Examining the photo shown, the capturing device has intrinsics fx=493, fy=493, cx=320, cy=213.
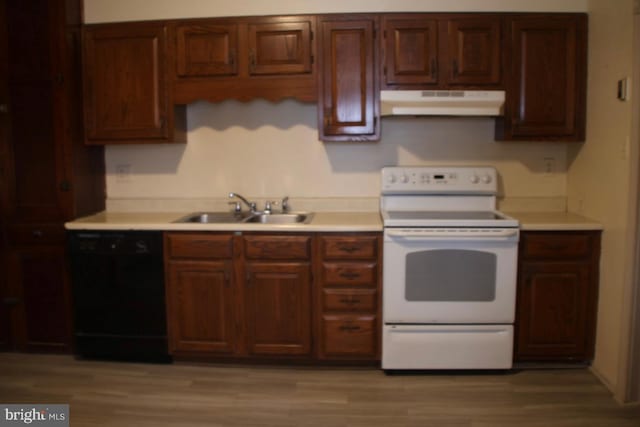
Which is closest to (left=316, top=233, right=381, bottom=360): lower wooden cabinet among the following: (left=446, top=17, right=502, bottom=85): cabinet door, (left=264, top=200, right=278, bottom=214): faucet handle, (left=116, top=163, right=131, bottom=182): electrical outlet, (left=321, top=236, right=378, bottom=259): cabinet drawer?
(left=321, top=236, right=378, bottom=259): cabinet drawer

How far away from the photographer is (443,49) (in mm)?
2896

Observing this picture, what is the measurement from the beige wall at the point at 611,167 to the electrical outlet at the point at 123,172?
296cm

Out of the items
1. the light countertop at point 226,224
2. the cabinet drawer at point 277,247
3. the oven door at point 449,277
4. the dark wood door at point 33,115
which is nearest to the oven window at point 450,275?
the oven door at point 449,277

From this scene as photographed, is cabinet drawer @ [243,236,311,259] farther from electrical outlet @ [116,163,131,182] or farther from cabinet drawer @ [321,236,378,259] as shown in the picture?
electrical outlet @ [116,163,131,182]

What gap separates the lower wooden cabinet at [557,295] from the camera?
274cm

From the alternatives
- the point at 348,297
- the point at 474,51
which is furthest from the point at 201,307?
the point at 474,51

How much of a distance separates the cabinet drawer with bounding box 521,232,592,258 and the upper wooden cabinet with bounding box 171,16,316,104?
1493mm

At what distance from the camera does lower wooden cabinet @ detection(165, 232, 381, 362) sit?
2775 millimetres

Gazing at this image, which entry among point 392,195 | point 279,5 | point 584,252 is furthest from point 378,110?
point 584,252

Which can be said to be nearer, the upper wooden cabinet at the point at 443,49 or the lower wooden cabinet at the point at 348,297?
the lower wooden cabinet at the point at 348,297

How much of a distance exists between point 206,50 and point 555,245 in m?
2.32

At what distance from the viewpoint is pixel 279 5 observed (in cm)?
303

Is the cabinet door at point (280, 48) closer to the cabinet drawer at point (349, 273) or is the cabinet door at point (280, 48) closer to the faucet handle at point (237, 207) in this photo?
the faucet handle at point (237, 207)

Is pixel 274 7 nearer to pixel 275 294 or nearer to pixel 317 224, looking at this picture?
→ pixel 317 224
